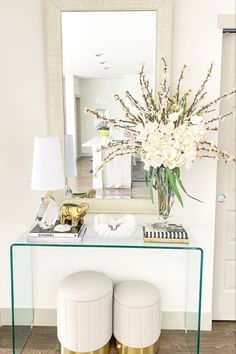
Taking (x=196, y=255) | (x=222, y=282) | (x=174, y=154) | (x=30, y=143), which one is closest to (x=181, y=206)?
(x=196, y=255)

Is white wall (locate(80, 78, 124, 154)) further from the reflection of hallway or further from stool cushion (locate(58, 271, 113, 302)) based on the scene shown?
stool cushion (locate(58, 271, 113, 302))

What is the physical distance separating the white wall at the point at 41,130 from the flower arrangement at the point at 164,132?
0.61ft

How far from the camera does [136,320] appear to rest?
2.14 metres

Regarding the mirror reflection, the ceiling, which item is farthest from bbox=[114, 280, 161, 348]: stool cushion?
the ceiling

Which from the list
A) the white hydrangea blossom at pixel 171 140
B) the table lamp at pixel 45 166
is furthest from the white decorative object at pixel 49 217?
the white hydrangea blossom at pixel 171 140

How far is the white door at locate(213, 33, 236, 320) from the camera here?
7.74 ft

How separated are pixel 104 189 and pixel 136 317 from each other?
0.87 m

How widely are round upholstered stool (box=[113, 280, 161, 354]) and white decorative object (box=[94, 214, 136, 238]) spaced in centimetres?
44

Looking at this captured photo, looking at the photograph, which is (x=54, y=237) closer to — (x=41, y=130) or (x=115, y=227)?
(x=115, y=227)

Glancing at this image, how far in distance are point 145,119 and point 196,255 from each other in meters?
1.00

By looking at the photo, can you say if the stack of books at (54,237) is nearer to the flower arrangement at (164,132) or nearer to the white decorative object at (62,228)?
the white decorative object at (62,228)

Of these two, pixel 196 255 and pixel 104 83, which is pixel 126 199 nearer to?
pixel 196 255

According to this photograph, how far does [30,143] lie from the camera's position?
7.63 ft

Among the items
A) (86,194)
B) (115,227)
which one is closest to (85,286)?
(115,227)
